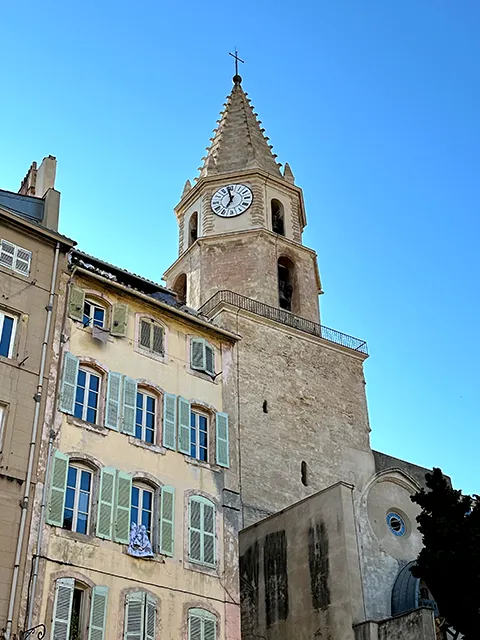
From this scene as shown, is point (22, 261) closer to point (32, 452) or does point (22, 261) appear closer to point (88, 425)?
point (88, 425)

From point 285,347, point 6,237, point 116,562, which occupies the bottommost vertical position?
point 116,562

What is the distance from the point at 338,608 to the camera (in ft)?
74.2

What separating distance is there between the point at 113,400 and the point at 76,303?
2.61 m

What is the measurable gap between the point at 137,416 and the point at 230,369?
403cm

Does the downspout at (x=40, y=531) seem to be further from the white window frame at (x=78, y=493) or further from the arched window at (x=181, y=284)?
the arched window at (x=181, y=284)

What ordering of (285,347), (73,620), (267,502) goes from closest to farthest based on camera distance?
(73,620)
(267,502)
(285,347)

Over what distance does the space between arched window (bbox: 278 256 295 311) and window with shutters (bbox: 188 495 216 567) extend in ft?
50.8

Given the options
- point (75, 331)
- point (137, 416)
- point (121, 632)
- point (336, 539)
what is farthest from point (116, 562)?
point (336, 539)

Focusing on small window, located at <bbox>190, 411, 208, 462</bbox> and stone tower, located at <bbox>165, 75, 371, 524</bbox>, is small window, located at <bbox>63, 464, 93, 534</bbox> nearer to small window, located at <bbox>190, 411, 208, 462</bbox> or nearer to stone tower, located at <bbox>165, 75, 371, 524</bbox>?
small window, located at <bbox>190, 411, 208, 462</bbox>

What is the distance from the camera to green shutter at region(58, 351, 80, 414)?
19.5m

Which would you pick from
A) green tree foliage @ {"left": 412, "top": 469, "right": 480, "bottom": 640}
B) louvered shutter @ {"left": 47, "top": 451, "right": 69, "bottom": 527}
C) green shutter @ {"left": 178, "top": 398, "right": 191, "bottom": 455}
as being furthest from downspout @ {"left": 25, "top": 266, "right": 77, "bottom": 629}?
green tree foliage @ {"left": 412, "top": 469, "right": 480, "bottom": 640}

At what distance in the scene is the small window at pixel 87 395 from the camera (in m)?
20.0

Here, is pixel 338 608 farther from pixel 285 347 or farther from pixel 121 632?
pixel 285 347

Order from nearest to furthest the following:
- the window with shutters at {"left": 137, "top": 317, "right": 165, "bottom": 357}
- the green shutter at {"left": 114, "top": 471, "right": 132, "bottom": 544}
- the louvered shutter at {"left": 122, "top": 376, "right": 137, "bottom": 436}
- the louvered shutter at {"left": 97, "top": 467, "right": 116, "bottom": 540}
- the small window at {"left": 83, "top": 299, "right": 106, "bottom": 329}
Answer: the louvered shutter at {"left": 97, "top": 467, "right": 116, "bottom": 540}, the green shutter at {"left": 114, "top": 471, "right": 132, "bottom": 544}, the louvered shutter at {"left": 122, "top": 376, "right": 137, "bottom": 436}, the small window at {"left": 83, "top": 299, "right": 106, "bottom": 329}, the window with shutters at {"left": 137, "top": 317, "right": 165, "bottom": 357}
